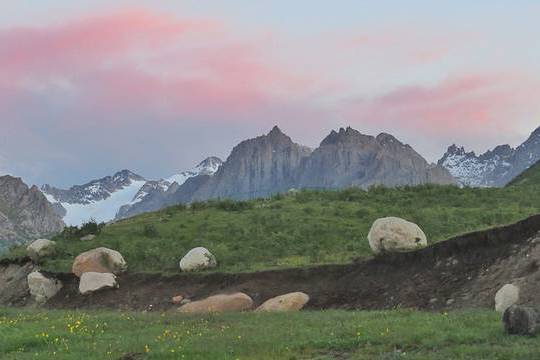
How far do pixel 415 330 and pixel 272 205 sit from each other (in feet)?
144

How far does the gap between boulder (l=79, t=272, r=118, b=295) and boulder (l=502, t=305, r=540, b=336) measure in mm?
31224

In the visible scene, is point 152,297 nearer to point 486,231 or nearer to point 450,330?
point 486,231

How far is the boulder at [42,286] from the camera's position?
46.4 m

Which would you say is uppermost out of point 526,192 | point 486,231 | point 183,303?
point 526,192

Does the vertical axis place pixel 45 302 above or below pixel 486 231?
below

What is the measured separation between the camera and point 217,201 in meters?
68.1

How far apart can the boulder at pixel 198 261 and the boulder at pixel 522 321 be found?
91.7 feet

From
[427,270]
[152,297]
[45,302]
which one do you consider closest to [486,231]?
[427,270]

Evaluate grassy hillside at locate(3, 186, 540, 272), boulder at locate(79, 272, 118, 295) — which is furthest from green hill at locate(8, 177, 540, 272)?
boulder at locate(79, 272, 118, 295)

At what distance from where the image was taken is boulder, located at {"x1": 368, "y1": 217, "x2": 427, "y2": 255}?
126 ft

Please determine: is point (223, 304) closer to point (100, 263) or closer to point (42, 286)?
point (100, 263)

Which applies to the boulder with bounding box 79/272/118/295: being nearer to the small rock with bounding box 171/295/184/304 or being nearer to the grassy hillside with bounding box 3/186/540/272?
the grassy hillside with bounding box 3/186/540/272

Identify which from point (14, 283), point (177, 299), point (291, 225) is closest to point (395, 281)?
point (177, 299)

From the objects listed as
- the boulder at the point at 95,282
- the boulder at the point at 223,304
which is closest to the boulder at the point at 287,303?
the boulder at the point at 223,304
